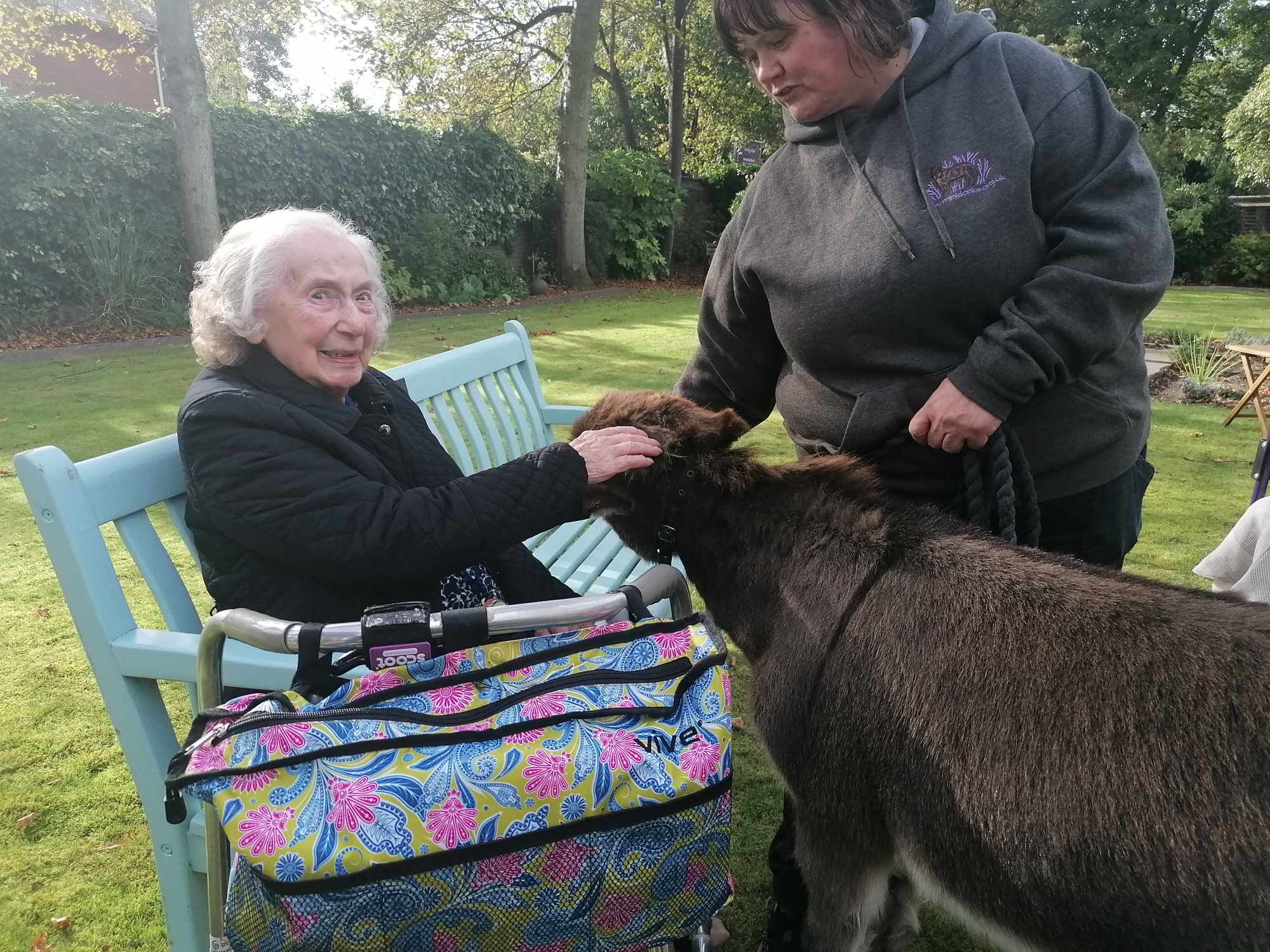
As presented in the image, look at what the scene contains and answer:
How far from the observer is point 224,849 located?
193cm

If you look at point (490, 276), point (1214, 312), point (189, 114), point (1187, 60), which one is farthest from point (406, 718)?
point (1187, 60)

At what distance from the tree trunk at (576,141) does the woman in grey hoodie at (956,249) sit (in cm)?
1898

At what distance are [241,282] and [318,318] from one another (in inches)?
8.8

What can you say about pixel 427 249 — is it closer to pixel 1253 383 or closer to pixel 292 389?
pixel 1253 383

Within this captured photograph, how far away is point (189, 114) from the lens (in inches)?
534

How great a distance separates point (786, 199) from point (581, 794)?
169cm

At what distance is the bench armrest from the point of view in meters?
4.50

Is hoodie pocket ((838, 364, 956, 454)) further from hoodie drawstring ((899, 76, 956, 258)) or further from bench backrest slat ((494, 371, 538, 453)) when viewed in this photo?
bench backrest slat ((494, 371, 538, 453))

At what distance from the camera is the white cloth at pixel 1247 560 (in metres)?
2.93

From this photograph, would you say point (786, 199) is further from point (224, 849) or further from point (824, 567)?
point (224, 849)

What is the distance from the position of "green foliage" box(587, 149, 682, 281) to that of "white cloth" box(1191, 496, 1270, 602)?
20428 millimetres

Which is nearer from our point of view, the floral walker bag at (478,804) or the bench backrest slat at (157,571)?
the floral walker bag at (478,804)

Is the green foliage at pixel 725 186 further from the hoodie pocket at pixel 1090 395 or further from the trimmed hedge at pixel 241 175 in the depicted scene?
the hoodie pocket at pixel 1090 395

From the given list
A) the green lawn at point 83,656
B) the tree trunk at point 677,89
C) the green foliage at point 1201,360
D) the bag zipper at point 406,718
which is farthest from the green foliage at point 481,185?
the bag zipper at point 406,718
